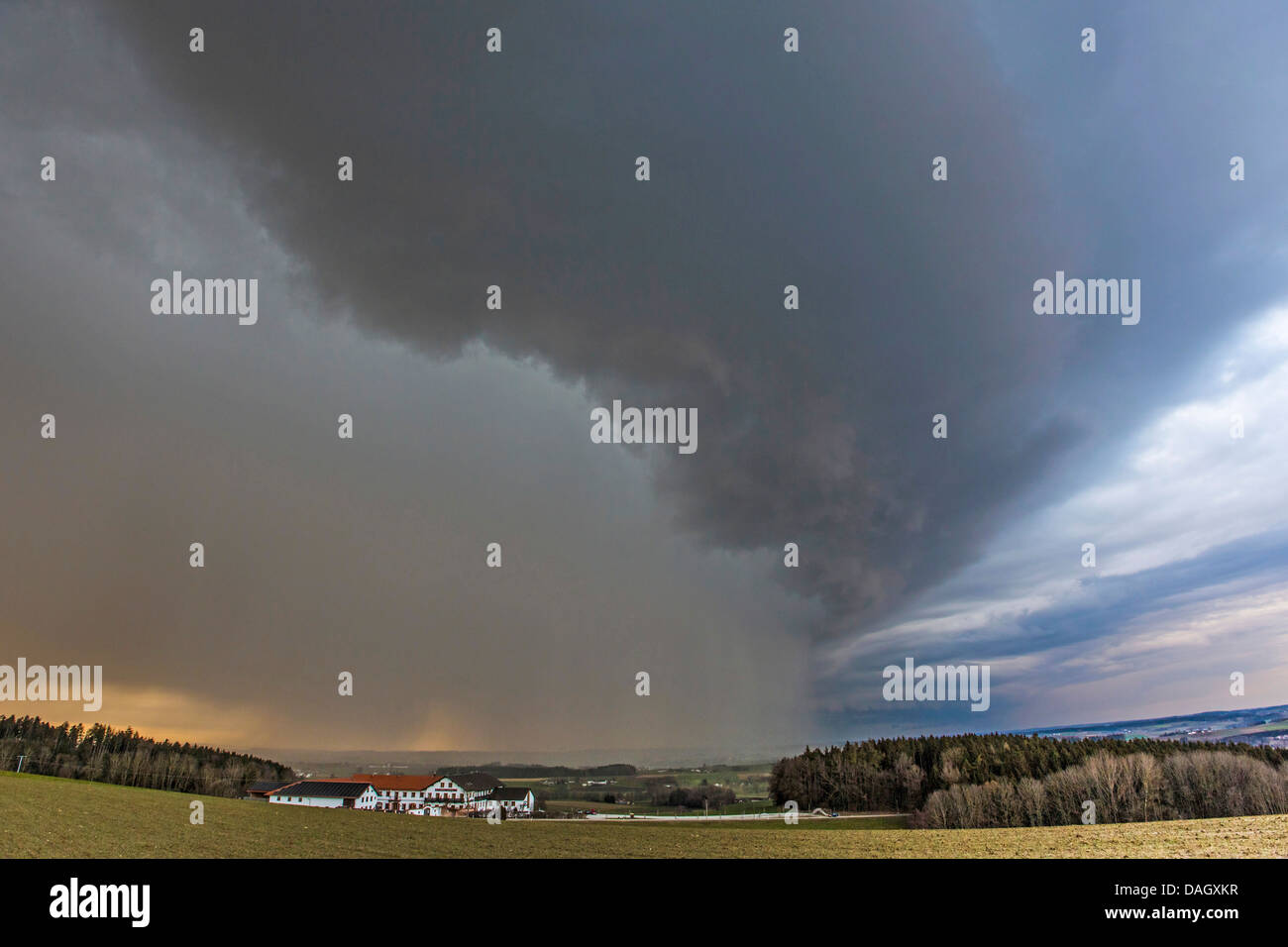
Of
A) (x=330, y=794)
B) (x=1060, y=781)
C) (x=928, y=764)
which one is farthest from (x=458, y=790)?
(x=1060, y=781)

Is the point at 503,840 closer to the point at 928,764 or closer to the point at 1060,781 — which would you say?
the point at 1060,781

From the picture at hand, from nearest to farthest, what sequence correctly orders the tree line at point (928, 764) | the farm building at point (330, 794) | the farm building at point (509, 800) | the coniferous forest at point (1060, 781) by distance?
the coniferous forest at point (1060, 781) < the tree line at point (928, 764) < the farm building at point (330, 794) < the farm building at point (509, 800)

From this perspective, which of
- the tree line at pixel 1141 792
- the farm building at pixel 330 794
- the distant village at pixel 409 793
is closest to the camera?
the tree line at pixel 1141 792

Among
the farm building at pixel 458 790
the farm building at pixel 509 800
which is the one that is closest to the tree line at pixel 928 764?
the farm building at pixel 509 800

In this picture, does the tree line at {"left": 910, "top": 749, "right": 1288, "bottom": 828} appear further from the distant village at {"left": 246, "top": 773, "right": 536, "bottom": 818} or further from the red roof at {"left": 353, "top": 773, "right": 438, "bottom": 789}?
the red roof at {"left": 353, "top": 773, "right": 438, "bottom": 789}

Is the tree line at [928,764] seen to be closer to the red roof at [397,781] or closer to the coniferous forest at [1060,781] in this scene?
the coniferous forest at [1060,781]
